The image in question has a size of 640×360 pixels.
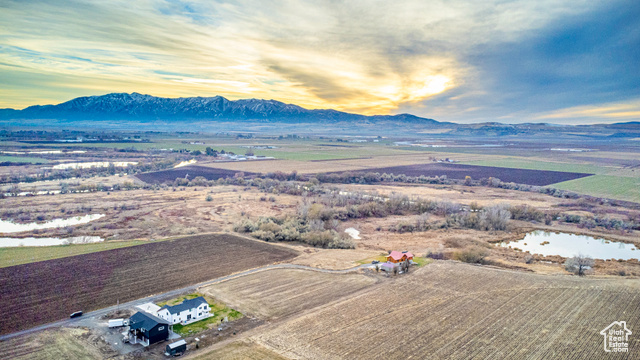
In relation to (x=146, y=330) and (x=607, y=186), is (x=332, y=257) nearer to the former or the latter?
(x=146, y=330)

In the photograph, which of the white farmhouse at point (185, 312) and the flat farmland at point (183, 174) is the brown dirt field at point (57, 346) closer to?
the white farmhouse at point (185, 312)

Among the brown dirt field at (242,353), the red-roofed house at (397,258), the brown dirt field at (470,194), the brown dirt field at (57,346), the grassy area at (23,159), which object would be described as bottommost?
the brown dirt field at (57,346)

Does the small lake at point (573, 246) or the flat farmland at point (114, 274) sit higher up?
the small lake at point (573, 246)

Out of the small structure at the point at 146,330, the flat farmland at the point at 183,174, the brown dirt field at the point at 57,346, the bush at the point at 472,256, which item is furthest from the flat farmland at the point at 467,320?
the flat farmland at the point at 183,174

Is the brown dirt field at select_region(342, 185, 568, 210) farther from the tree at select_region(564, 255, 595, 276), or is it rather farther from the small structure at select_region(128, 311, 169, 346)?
the small structure at select_region(128, 311, 169, 346)

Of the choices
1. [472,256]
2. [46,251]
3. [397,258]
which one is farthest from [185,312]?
[472,256]

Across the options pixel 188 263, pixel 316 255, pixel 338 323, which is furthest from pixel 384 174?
pixel 338 323
